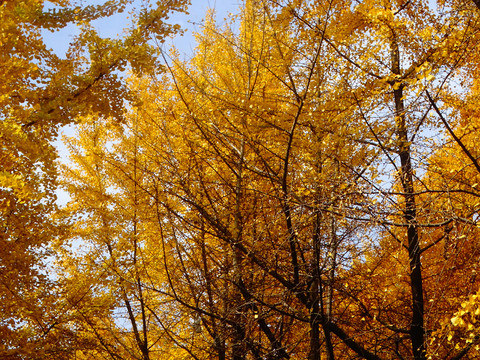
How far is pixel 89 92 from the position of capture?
4.95 meters

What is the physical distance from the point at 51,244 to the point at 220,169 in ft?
13.5

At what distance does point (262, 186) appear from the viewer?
501 cm

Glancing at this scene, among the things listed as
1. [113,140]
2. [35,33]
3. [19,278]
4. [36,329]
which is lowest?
[36,329]

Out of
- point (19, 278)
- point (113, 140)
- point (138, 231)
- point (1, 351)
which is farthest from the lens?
point (113, 140)

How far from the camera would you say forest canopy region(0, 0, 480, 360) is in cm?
371

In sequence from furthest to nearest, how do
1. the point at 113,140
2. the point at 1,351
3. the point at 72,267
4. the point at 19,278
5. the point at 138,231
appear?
1. the point at 113,140
2. the point at 72,267
3. the point at 138,231
4. the point at 19,278
5. the point at 1,351

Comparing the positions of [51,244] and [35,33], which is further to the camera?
[51,244]

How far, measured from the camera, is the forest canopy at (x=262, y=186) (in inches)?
146

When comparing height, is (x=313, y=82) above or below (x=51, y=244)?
above

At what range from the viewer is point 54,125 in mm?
4945

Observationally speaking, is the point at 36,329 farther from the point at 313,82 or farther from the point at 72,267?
the point at 313,82

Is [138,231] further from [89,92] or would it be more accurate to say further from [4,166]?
[89,92]

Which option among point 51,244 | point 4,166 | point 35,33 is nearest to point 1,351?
point 4,166

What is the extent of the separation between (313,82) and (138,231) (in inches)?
162
